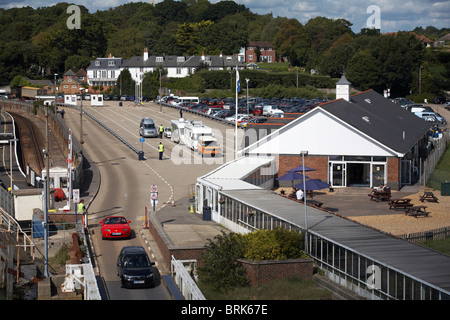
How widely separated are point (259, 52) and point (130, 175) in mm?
124706

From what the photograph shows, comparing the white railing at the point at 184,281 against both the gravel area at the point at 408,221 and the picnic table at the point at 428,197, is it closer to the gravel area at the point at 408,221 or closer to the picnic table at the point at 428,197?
the gravel area at the point at 408,221

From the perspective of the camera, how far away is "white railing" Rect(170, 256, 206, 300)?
869 inches

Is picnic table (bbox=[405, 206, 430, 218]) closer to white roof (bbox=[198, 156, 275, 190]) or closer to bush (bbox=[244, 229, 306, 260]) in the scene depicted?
white roof (bbox=[198, 156, 275, 190])

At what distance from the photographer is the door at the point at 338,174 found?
1909 inches

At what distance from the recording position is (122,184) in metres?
48.4

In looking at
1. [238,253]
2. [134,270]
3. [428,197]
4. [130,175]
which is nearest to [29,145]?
[130,175]

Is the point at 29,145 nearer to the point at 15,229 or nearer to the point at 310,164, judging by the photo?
the point at 310,164

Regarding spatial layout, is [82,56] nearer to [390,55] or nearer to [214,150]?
[390,55]

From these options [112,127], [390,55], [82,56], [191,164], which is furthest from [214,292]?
[82,56]

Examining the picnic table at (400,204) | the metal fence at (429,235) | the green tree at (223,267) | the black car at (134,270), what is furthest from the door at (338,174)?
the black car at (134,270)

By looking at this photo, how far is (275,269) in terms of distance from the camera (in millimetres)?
26109

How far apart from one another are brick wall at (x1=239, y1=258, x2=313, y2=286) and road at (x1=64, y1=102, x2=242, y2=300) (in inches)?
133
